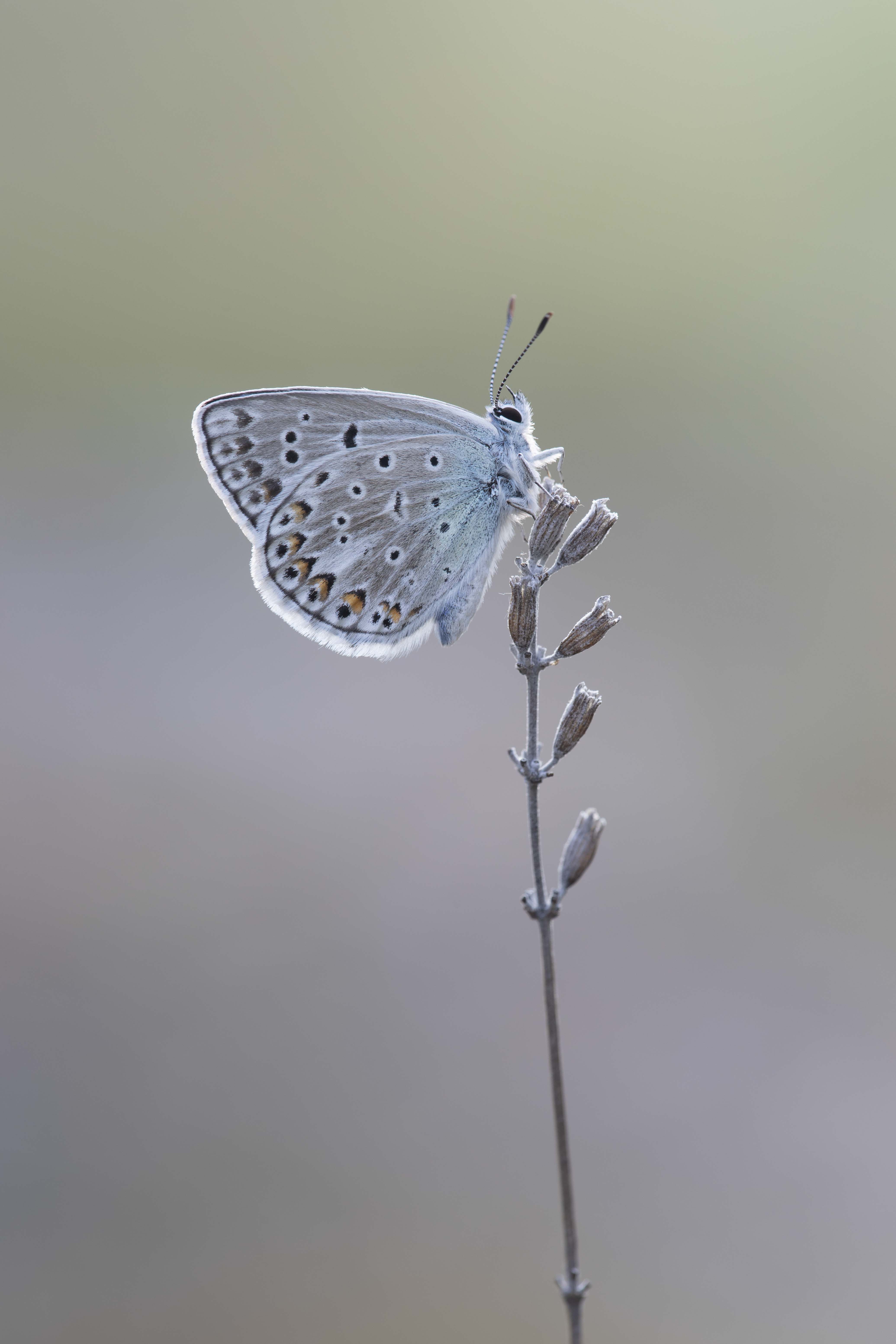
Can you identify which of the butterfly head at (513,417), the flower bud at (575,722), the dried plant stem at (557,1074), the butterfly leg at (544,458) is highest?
the butterfly head at (513,417)

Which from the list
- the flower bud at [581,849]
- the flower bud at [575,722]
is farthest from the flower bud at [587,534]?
the flower bud at [581,849]

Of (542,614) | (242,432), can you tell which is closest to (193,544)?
(542,614)

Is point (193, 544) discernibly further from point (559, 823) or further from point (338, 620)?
point (338, 620)

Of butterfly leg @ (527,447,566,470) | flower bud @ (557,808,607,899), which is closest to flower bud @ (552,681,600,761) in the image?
flower bud @ (557,808,607,899)

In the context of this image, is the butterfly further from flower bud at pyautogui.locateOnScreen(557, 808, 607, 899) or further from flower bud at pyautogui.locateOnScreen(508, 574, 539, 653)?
flower bud at pyautogui.locateOnScreen(557, 808, 607, 899)

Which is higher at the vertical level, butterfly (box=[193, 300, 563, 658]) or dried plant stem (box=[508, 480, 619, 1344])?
butterfly (box=[193, 300, 563, 658])

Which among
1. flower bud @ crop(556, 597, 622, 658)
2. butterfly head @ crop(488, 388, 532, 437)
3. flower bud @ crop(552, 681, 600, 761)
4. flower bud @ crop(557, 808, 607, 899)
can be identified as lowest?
flower bud @ crop(557, 808, 607, 899)

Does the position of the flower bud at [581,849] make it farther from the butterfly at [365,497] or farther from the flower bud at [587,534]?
the butterfly at [365,497]

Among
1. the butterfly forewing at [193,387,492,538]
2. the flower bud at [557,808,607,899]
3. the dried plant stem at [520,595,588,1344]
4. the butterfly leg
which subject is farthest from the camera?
the butterfly leg
